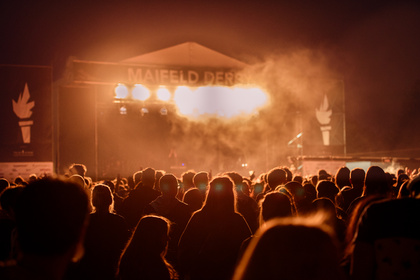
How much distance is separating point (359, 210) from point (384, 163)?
1285cm

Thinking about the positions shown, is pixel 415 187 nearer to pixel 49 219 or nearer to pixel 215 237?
pixel 215 237

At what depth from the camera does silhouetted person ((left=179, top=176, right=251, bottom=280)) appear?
3404 millimetres

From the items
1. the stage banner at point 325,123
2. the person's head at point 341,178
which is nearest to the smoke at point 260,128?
the stage banner at point 325,123

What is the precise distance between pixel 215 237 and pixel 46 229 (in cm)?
206

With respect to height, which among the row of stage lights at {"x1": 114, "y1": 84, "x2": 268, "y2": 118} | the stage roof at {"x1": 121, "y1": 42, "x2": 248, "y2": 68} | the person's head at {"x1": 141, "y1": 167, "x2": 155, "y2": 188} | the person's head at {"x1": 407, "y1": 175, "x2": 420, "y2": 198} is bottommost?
the person's head at {"x1": 141, "y1": 167, "x2": 155, "y2": 188}

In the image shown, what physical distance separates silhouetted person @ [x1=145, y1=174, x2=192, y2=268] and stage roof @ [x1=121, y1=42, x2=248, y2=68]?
12553 millimetres

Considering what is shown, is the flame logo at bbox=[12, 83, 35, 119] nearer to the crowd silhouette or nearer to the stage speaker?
the stage speaker

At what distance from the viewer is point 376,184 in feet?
14.5

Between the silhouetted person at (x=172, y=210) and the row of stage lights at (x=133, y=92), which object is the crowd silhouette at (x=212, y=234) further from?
the row of stage lights at (x=133, y=92)

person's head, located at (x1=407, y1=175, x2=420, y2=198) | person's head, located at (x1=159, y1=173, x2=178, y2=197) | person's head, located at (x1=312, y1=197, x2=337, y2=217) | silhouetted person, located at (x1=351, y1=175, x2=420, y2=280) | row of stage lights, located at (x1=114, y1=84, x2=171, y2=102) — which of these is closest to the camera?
silhouetted person, located at (x1=351, y1=175, x2=420, y2=280)

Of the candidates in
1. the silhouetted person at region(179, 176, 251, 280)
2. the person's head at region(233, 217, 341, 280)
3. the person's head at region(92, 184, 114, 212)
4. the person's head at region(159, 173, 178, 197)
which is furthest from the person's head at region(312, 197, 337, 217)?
the person's head at region(233, 217, 341, 280)

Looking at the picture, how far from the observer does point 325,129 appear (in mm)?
16469

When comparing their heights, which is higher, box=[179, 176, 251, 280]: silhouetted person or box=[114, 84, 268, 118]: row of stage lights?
box=[114, 84, 268, 118]: row of stage lights

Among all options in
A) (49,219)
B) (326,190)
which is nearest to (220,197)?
(49,219)
